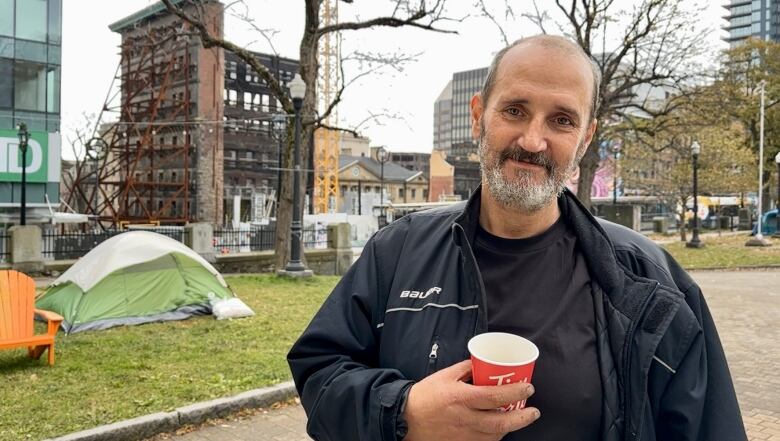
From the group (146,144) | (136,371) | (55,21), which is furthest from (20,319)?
(146,144)

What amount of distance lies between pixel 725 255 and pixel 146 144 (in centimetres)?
3838

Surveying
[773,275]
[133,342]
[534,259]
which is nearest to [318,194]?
[773,275]

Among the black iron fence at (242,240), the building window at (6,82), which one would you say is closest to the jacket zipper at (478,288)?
the black iron fence at (242,240)

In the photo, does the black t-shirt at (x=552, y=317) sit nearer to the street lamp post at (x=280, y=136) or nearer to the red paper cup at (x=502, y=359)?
the red paper cup at (x=502, y=359)

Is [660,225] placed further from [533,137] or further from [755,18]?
[755,18]

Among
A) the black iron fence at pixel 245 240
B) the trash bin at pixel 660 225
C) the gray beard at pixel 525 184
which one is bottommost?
the black iron fence at pixel 245 240

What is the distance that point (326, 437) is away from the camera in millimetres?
1793

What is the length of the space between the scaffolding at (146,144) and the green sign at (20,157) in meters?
13.0

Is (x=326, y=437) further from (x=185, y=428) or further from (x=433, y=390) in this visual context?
(x=185, y=428)

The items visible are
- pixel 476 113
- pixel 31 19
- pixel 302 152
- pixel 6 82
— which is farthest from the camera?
pixel 31 19

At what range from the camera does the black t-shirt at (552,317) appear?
169cm

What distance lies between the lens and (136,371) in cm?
731

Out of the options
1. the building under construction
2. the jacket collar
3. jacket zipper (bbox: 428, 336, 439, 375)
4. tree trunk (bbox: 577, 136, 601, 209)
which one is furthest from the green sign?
jacket zipper (bbox: 428, 336, 439, 375)

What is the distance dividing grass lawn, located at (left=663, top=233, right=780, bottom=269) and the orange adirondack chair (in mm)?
21254
